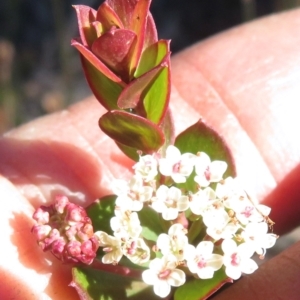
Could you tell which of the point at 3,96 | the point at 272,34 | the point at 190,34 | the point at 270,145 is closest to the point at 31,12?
the point at 3,96

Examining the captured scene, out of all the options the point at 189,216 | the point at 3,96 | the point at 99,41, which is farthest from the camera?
the point at 3,96

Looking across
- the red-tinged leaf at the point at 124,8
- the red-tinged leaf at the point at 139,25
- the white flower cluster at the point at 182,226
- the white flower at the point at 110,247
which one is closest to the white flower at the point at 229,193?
the white flower cluster at the point at 182,226

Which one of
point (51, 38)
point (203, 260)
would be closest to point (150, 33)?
point (203, 260)

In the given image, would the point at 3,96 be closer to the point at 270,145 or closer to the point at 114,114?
the point at 270,145

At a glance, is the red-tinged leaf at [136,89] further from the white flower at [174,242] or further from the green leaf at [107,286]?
the green leaf at [107,286]

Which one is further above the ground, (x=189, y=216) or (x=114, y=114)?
(x=114, y=114)
